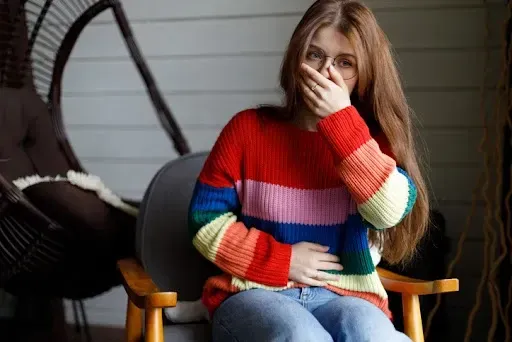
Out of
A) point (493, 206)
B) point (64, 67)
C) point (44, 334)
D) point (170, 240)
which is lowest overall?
point (44, 334)

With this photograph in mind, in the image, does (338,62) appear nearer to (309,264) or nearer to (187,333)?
(309,264)

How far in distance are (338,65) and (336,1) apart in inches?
4.7

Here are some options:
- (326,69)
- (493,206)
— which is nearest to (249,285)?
(326,69)

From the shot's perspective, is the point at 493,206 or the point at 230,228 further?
the point at 493,206

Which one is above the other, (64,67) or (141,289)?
(64,67)

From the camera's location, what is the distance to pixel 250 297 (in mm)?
1134

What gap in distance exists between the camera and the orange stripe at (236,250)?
1.17 metres

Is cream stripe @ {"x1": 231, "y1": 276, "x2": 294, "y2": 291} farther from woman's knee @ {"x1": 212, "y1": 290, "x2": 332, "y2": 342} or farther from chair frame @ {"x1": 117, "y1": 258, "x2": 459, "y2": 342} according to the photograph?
chair frame @ {"x1": 117, "y1": 258, "x2": 459, "y2": 342}

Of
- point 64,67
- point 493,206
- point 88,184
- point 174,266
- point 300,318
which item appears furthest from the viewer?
point 64,67

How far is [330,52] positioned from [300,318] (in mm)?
451

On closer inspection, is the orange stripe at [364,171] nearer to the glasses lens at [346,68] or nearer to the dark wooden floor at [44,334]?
the glasses lens at [346,68]

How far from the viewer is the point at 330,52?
1160 mm

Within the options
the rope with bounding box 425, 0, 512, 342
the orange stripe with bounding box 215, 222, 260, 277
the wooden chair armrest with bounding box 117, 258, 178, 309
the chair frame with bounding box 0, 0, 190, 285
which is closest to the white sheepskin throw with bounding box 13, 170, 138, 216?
the chair frame with bounding box 0, 0, 190, 285

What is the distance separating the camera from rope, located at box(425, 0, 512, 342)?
5.41ft
